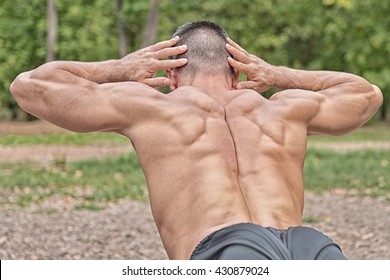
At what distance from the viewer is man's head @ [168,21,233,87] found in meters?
3.66

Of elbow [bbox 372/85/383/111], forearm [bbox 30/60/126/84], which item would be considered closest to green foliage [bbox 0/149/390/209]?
forearm [bbox 30/60/126/84]

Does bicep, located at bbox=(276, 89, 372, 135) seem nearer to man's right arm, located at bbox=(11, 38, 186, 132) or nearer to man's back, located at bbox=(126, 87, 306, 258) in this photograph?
man's back, located at bbox=(126, 87, 306, 258)

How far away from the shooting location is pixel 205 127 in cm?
343

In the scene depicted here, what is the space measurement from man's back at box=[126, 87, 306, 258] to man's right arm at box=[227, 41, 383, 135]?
0.51ft

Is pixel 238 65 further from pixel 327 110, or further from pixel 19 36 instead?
pixel 19 36

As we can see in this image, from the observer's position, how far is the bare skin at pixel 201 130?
3.30m

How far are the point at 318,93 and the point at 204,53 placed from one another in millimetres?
576

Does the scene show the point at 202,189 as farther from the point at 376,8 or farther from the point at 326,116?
the point at 376,8

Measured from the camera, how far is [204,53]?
3682mm

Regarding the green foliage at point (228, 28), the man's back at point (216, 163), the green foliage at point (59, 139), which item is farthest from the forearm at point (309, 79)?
the green foliage at point (228, 28)

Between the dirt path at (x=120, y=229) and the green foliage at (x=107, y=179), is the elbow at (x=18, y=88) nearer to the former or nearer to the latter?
the dirt path at (x=120, y=229)

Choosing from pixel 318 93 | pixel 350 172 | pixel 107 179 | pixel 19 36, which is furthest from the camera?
pixel 19 36

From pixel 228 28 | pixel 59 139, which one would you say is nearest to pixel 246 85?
pixel 59 139

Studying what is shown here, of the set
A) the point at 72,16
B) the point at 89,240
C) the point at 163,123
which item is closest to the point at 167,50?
the point at 163,123
